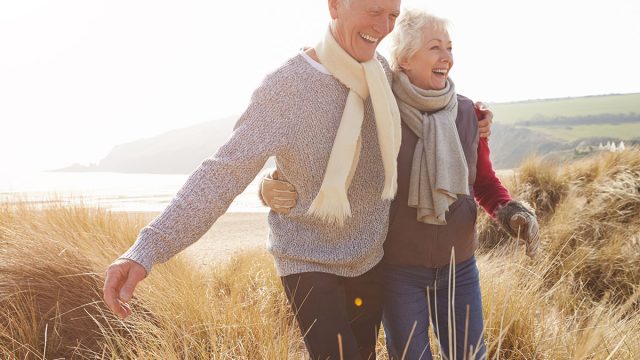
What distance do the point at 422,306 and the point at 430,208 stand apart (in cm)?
39

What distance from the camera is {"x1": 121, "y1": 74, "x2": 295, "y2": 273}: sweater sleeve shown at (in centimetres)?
169

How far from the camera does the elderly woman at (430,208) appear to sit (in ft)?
6.85

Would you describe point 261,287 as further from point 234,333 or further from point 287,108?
point 287,108

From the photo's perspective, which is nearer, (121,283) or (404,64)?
(121,283)

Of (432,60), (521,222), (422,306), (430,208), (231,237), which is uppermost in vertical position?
(432,60)

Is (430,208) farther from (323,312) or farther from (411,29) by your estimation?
(411,29)

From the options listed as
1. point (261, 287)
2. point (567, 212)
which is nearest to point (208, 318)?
point (261, 287)

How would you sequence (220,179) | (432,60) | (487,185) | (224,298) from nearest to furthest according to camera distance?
(220,179) → (432,60) → (487,185) → (224,298)

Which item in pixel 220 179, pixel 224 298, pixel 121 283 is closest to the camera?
pixel 121 283

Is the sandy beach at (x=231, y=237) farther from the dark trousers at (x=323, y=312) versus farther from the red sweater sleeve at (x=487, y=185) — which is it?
the dark trousers at (x=323, y=312)

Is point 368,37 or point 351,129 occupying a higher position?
point 368,37

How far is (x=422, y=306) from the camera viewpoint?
2115 mm

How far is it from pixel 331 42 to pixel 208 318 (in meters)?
1.52

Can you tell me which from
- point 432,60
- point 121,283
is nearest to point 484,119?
point 432,60
